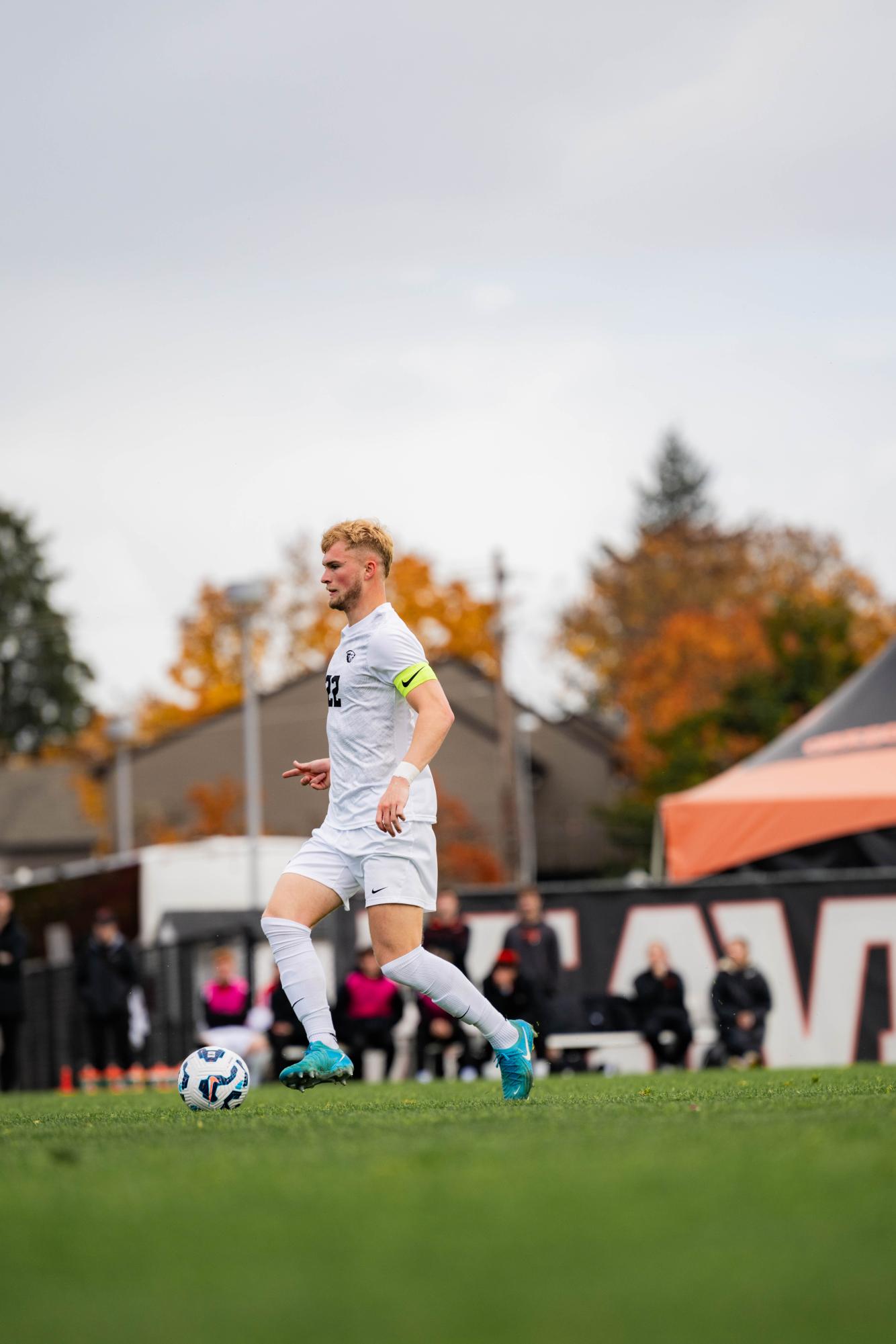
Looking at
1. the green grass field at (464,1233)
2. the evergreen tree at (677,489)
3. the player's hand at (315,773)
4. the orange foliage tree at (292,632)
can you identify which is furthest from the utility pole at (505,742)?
the evergreen tree at (677,489)

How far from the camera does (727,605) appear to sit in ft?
194

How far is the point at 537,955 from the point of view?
667 inches

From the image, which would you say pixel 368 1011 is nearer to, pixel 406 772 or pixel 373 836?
pixel 373 836

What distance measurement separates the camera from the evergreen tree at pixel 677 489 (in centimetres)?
8900

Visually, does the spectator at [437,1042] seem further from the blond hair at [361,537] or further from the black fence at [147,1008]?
the blond hair at [361,537]

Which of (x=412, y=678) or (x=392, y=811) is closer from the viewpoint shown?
(x=392, y=811)

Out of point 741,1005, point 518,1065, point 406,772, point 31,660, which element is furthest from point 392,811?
point 31,660

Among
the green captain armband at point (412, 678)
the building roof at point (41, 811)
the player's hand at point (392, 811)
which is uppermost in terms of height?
the building roof at point (41, 811)

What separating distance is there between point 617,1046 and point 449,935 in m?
2.56

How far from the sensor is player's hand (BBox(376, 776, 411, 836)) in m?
6.79

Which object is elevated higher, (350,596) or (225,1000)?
(350,596)

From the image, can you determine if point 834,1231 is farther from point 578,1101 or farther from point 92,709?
point 92,709

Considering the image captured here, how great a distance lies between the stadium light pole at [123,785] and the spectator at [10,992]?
2306 cm

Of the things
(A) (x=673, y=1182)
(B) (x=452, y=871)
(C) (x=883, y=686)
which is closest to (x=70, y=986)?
(C) (x=883, y=686)
